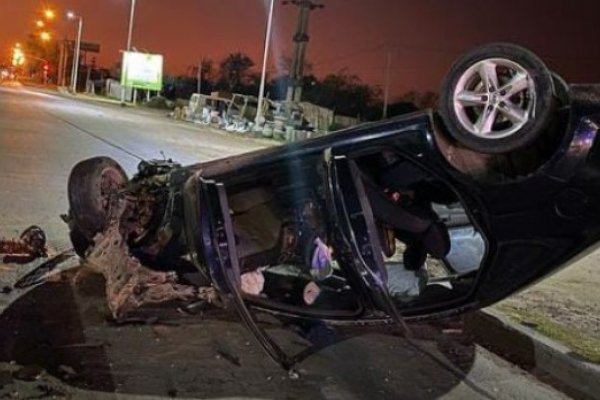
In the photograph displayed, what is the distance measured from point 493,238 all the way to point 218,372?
6.28ft

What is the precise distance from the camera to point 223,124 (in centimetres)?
3966

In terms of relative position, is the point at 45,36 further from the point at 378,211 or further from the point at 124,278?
the point at 378,211

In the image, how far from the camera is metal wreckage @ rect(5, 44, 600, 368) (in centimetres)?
340

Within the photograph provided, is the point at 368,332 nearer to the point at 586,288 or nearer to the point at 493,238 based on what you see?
the point at 493,238

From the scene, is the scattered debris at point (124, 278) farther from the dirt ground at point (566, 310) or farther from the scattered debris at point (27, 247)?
the dirt ground at point (566, 310)

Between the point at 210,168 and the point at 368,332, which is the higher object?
the point at 210,168

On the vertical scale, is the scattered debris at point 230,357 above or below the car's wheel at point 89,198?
below

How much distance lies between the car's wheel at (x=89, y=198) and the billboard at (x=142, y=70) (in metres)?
54.4

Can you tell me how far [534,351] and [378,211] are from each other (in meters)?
2.08

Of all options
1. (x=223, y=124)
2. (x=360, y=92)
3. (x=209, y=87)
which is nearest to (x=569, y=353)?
(x=223, y=124)

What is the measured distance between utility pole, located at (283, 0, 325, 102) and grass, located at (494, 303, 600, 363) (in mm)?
30404

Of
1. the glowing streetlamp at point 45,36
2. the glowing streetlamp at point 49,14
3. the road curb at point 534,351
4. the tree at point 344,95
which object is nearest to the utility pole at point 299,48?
the tree at point 344,95

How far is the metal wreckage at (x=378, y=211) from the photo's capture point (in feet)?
11.2

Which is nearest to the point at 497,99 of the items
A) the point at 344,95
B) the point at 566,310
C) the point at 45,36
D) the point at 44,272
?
the point at 566,310
